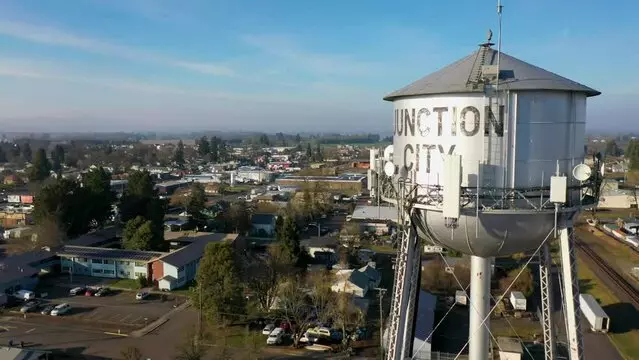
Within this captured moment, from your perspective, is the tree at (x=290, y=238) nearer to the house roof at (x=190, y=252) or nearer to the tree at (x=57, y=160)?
the house roof at (x=190, y=252)

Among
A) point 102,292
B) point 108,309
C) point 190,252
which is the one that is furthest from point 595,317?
point 102,292

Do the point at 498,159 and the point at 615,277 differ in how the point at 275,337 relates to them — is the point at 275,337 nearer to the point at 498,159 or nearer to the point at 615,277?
the point at 498,159

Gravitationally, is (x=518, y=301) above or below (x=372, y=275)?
below

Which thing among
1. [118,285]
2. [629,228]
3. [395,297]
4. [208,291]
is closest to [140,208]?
[118,285]

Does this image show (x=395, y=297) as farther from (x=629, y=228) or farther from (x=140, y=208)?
(x=629, y=228)

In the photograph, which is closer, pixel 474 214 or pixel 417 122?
pixel 474 214

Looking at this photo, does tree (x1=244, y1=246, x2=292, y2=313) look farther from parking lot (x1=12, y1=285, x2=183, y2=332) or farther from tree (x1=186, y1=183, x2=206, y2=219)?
tree (x1=186, y1=183, x2=206, y2=219)

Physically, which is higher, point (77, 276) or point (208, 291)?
point (208, 291)
